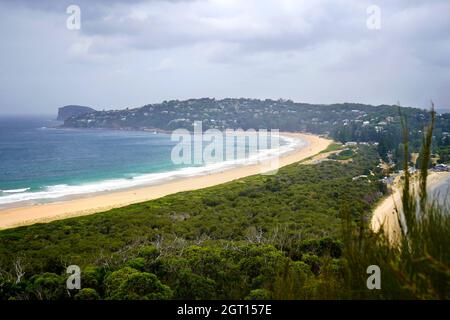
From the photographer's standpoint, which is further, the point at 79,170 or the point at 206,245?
the point at 79,170

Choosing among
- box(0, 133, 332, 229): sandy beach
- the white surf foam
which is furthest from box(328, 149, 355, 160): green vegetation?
box(0, 133, 332, 229): sandy beach

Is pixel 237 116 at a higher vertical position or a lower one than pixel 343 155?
higher

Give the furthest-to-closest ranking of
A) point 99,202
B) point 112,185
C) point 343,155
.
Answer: point 343,155 < point 112,185 < point 99,202

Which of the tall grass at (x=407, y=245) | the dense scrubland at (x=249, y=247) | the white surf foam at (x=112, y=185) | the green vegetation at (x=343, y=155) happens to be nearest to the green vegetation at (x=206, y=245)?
the dense scrubland at (x=249, y=247)

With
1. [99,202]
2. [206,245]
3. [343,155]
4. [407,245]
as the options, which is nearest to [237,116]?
[343,155]

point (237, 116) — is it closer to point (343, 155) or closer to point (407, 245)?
point (343, 155)

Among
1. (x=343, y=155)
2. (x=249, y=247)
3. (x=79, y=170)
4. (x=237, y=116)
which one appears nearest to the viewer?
(x=249, y=247)

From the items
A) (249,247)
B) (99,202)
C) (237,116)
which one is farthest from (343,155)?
(237,116)

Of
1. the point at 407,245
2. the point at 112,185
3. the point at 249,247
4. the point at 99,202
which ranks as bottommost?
the point at 99,202
